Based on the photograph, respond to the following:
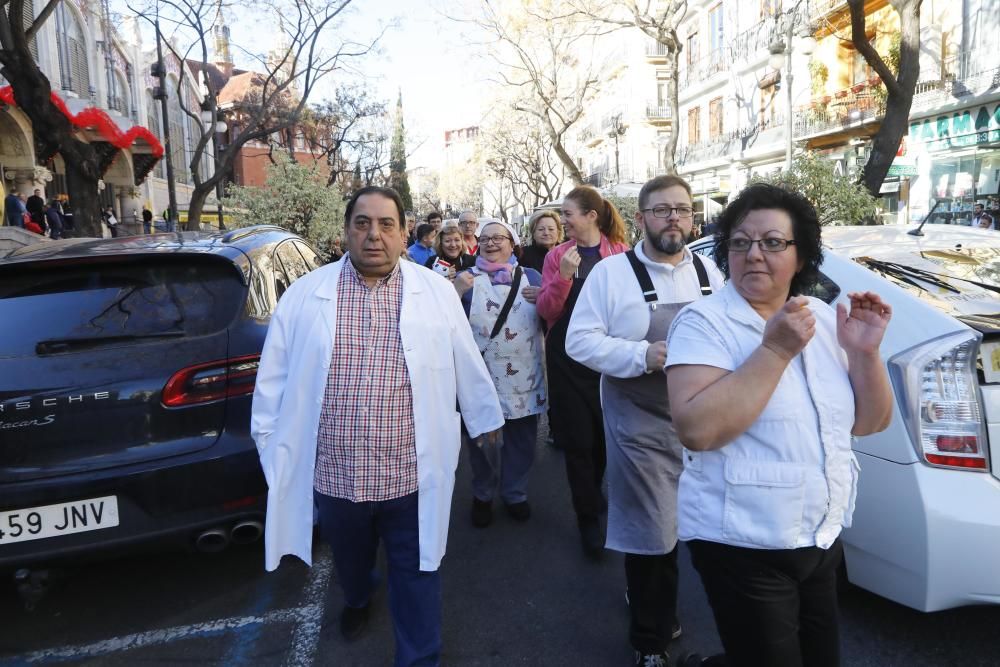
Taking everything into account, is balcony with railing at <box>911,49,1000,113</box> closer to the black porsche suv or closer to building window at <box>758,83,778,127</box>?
building window at <box>758,83,778,127</box>

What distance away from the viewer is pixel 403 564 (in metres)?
2.81

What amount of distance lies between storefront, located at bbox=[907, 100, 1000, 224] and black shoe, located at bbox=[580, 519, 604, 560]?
56.1 ft

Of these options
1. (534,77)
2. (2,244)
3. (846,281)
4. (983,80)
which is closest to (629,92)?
(534,77)

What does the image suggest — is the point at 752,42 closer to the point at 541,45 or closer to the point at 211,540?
the point at 541,45

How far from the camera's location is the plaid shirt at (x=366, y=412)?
2715mm

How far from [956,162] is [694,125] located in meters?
18.0

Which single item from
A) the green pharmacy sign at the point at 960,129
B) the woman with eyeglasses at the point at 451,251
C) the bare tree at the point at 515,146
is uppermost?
the bare tree at the point at 515,146

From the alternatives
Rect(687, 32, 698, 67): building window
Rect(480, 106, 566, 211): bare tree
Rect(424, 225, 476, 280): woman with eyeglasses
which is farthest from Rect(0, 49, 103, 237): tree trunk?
Rect(480, 106, 566, 211): bare tree

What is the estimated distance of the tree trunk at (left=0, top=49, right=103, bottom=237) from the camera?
363 inches

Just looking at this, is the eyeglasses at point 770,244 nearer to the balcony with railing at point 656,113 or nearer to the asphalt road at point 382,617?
the asphalt road at point 382,617

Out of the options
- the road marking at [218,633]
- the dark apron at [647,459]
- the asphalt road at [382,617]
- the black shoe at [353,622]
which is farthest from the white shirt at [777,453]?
the road marking at [218,633]

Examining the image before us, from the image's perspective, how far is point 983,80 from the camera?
60.4ft

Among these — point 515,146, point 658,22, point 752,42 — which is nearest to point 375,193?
point 658,22

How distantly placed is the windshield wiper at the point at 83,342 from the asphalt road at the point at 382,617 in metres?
1.07
